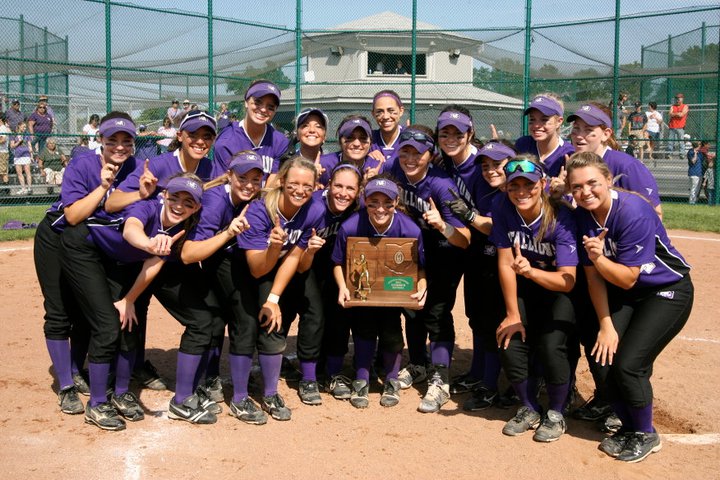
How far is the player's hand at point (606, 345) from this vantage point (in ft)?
14.1

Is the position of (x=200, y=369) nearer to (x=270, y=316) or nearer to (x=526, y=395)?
(x=270, y=316)

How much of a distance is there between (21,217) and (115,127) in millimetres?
8395

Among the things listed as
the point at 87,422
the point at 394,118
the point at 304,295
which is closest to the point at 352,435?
the point at 304,295

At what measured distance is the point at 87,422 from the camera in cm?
465

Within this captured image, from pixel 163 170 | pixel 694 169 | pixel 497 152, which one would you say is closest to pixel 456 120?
pixel 497 152

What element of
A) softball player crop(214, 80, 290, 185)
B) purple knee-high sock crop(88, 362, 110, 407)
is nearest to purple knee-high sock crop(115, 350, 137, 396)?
purple knee-high sock crop(88, 362, 110, 407)

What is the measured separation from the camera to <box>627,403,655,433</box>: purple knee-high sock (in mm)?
4277

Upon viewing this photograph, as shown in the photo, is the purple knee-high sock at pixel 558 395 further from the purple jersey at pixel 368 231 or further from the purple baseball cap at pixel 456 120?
the purple baseball cap at pixel 456 120

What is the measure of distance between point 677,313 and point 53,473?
3414 mm

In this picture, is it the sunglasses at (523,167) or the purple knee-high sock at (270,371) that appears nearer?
the sunglasses at (523,167)

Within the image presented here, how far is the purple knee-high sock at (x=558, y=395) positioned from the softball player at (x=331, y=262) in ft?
4.46

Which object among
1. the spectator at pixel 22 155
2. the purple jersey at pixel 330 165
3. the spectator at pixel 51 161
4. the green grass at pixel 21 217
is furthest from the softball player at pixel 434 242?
the spectator at pixel 51 161

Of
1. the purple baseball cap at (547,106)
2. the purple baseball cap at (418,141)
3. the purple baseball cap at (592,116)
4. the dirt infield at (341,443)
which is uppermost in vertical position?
the purple baseball cap at (547,106)

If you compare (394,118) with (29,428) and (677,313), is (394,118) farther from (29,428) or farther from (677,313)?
(29,428)
